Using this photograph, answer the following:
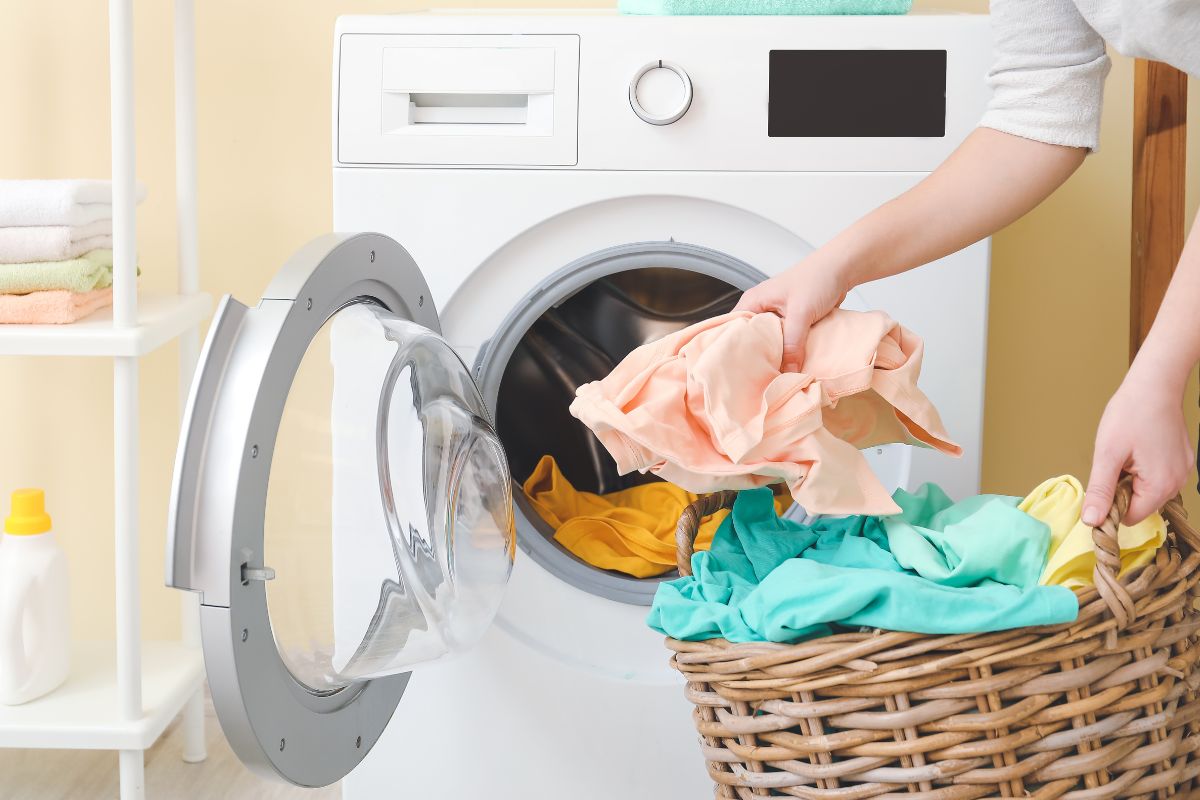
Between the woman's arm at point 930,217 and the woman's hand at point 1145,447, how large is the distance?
0.26 meters

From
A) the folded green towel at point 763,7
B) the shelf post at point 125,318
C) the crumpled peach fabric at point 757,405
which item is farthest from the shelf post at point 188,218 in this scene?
the crumpled peach fabric at point 757,405

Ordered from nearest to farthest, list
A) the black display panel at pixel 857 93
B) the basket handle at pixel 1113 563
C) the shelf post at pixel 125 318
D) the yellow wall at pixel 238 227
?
the basket handle at pixel 1113 563 < the black display panel at pixel 857 93 < the shelf post at pixel 125 318 < the yellow wall at pixel 238 227

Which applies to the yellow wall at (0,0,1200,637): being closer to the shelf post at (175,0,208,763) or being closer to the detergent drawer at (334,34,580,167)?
the shelf post at (175,0,208,763)

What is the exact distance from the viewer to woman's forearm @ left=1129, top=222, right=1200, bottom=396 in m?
0.77

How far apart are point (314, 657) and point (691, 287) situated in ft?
2.07

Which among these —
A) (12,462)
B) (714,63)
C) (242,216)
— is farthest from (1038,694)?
(12,462)

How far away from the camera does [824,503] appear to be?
85 centimetres

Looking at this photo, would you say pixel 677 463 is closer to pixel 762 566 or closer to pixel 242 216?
pixel 762 566

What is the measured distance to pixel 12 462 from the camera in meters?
1.62

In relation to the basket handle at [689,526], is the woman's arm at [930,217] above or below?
above

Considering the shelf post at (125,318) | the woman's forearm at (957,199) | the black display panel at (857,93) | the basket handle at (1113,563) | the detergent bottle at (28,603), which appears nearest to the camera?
the basket handle at (1113,563)

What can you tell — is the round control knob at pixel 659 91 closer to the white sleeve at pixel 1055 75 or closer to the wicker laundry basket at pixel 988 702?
the white sleeve at pixel 1055 75

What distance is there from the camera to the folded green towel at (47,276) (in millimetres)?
1246

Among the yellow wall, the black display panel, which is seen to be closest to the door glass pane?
the black display panel
